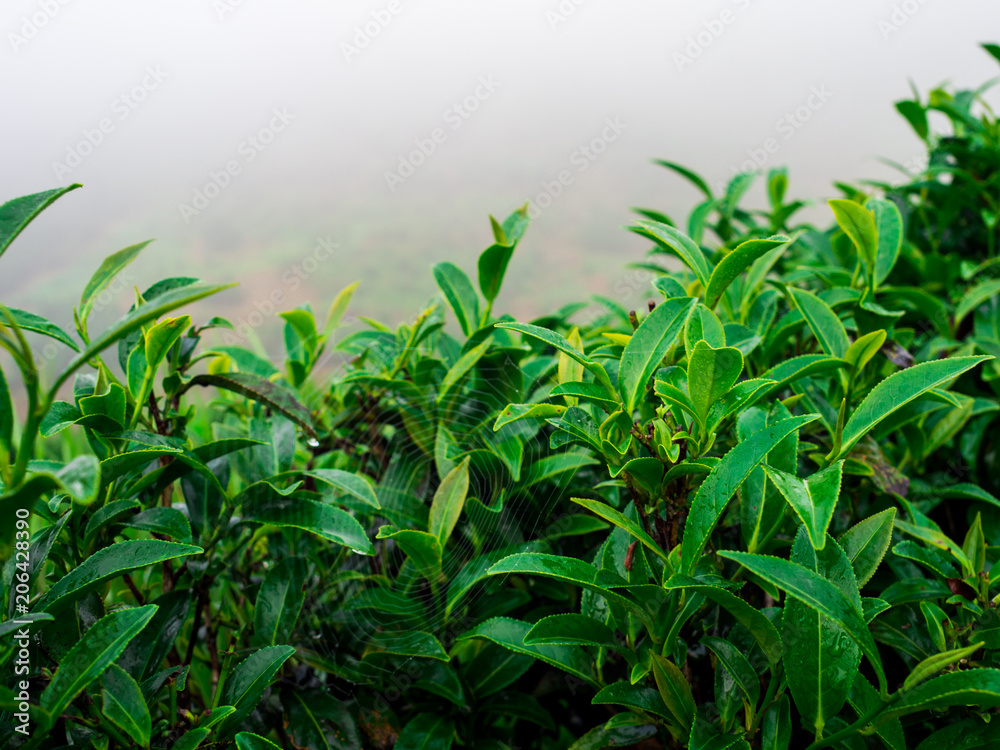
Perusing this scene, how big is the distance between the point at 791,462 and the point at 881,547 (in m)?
0.14

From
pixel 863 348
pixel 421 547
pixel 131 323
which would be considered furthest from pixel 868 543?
pixel 131 323

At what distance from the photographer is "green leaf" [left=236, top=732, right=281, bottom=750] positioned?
68cm

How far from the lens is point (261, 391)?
97 cm

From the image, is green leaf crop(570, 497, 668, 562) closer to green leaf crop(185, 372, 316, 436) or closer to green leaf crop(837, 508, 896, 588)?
green leaf crop(837, 508, 896, 588)

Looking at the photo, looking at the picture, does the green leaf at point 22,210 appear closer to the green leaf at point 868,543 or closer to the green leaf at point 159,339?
the green leaf at point 159,339

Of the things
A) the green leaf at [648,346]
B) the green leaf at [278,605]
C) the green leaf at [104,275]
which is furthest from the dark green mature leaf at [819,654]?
the green leaf at [104,275]

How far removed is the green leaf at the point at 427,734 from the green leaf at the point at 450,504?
0.78 feet

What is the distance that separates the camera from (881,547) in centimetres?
74

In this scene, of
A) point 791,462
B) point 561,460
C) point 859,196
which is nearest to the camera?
point 791,462

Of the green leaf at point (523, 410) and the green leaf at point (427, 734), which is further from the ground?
the green leaf at point (523, 410)

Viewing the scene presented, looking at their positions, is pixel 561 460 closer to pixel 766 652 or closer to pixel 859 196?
pixel 766 652

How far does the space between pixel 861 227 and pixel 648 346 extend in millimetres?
441

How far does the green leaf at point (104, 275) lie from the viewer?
88cm

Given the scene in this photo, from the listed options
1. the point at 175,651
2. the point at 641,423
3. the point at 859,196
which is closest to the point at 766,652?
the point at 641,423
